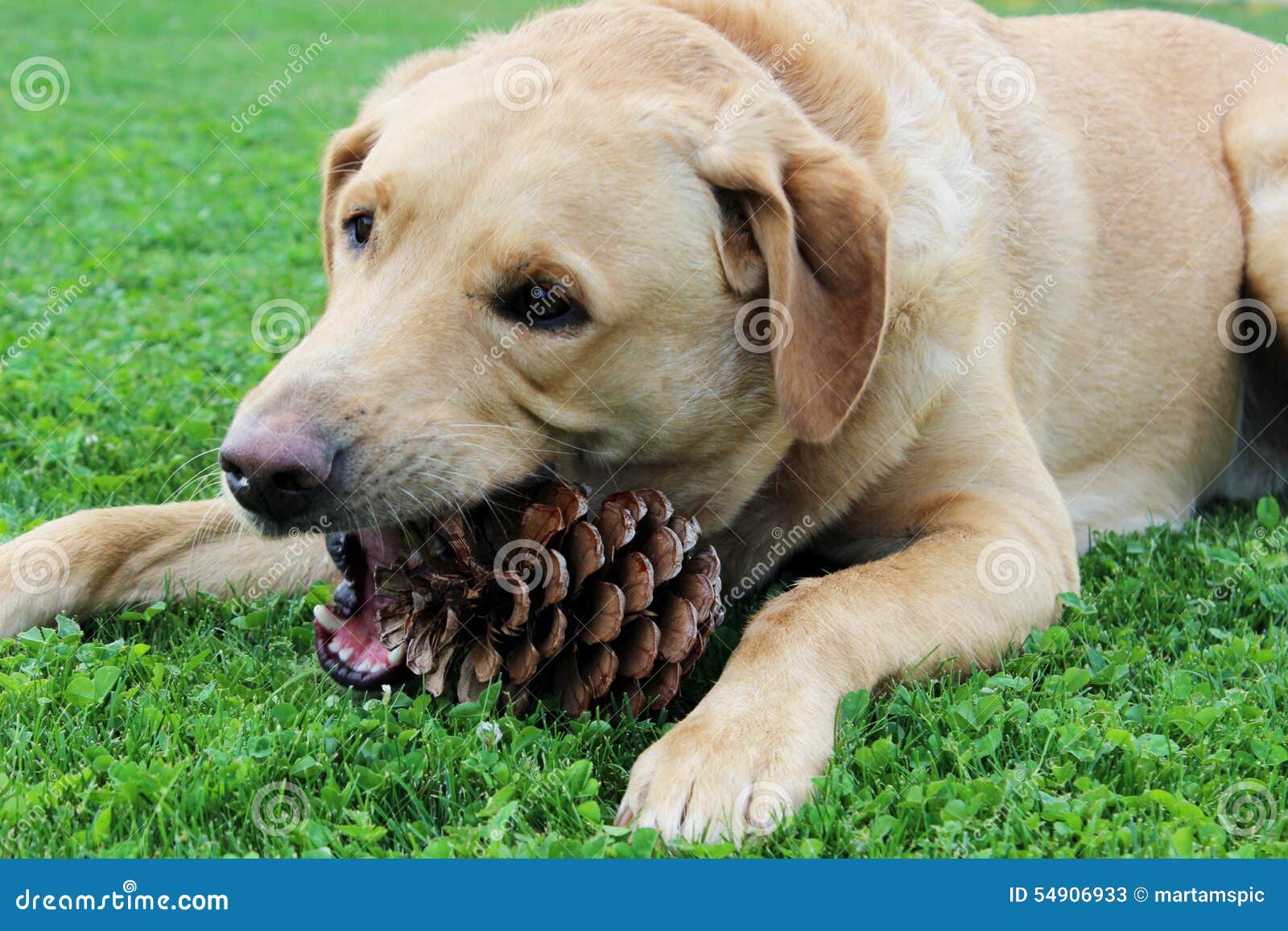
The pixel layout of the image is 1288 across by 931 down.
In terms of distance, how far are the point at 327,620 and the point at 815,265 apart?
1368 mm

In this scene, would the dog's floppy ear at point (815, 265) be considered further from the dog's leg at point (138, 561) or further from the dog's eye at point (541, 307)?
the dog's leg at point (138, 561)

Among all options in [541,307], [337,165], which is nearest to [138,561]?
[337,165]

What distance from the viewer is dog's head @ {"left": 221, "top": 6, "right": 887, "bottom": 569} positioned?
281 cm

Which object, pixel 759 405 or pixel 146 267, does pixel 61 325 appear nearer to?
pixel 146 267

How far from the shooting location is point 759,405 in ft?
10.7

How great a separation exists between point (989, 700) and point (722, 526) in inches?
33.7

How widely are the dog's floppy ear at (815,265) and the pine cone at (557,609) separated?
483 mm

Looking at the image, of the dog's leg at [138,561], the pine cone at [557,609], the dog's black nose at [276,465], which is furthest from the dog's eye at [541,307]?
the dog's leg at [138,561]

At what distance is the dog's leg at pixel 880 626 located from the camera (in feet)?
8.19

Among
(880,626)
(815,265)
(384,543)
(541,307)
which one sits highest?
(541,307)

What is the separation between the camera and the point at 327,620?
2980mm

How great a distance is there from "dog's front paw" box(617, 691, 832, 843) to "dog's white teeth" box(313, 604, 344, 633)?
82cm

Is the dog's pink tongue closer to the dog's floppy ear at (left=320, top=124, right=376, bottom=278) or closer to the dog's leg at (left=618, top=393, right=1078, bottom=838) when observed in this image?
the dog's leg at (left=618, top=393, right=1078, bottom=838)

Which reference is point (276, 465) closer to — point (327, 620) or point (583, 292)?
point (327, 620)
